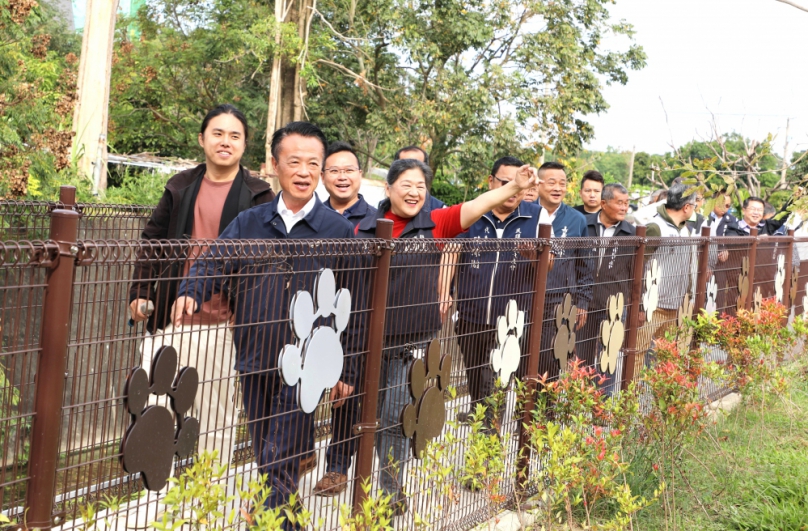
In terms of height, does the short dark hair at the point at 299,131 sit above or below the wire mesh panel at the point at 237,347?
above

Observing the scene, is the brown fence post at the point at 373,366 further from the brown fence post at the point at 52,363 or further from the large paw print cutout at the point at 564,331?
the large paw print cutout at the point at 564,331

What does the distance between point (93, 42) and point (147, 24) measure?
16.2m

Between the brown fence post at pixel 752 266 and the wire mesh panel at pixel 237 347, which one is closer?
the wire mesh panel at pixel 237 347

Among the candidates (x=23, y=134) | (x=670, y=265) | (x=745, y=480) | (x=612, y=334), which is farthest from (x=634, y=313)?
(x=23, y=134)

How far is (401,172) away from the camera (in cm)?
441

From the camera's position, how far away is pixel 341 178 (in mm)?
5348

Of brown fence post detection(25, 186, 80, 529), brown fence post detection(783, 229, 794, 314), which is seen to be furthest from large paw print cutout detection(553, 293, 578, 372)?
brown fence post detection(783, 229, 794, 314)

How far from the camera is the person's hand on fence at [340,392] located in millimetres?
3414

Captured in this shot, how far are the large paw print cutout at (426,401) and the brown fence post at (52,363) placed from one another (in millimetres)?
1684

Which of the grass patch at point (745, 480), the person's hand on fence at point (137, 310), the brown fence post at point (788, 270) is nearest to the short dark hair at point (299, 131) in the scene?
the person's hand on fence at point (137, 310)

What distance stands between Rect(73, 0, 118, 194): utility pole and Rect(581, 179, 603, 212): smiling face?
5.33 m

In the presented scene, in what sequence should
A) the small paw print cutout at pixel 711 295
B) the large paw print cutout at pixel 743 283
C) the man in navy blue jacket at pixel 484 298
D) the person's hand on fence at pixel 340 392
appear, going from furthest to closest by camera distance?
the large paw print cutout at pixel 743 283, the small paw print cutout at pixel 711 295, the man in navy blue jacket at pixel 484 298, the person's hand on fence at pixel 340 392

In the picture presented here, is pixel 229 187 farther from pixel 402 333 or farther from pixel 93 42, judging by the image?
pixel 93 42

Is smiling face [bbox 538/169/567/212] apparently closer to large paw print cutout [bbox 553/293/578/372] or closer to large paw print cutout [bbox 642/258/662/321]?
large paw print cutout [bbox 642/258/662/321]
